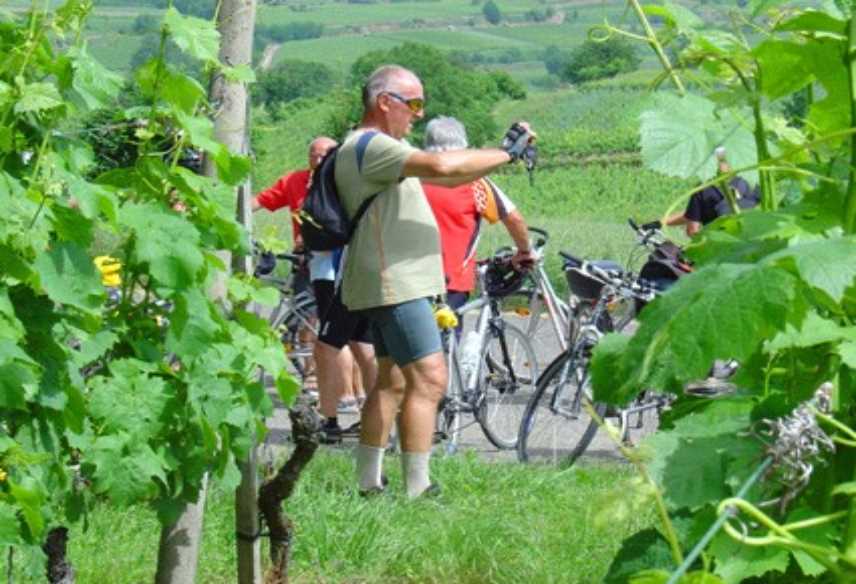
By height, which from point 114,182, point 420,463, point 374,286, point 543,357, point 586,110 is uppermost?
point 114,182

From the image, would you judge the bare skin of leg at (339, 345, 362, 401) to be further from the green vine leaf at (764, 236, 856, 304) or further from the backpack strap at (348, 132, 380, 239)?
the green vine leaf at (764, 236, 856, 304)

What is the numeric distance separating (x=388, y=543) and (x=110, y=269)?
1.98 meters

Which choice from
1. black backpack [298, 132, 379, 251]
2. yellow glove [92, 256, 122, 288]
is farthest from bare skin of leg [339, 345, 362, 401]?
yellow glove [92, 256, 122, 288]

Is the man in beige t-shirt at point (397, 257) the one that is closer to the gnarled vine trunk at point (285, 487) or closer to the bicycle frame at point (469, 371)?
the bicycle frame at point (469, 371)

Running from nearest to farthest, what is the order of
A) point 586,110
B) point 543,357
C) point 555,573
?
point 555,573
point 543,357
point 586,110

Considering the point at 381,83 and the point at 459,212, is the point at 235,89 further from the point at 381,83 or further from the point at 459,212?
the point at 459,212

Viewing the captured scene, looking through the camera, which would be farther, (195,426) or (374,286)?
(374,286)

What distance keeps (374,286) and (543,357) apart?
7.07 meters

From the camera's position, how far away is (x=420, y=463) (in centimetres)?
798

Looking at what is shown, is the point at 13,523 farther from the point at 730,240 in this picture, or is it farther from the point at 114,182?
the point at 730,240

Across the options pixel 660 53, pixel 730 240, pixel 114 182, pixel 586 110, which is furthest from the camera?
pixel 586 110

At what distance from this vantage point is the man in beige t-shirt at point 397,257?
764 cm

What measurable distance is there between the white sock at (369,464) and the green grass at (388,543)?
1058mm

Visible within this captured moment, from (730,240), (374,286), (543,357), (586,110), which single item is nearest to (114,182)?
(730,240)
